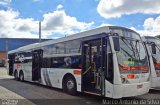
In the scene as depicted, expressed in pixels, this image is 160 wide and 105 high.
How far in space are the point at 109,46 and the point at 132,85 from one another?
1725 millimetres

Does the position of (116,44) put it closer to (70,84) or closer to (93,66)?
(93,66)

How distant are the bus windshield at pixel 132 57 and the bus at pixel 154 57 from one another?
2.85 metres

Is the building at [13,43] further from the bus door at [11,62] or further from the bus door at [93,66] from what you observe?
the bus door at [93,66]

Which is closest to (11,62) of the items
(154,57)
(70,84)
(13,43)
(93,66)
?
(70,84)

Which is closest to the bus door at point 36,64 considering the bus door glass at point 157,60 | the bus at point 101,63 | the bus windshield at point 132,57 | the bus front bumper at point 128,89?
the bus at point 101,63

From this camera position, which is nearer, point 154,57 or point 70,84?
point 70,84

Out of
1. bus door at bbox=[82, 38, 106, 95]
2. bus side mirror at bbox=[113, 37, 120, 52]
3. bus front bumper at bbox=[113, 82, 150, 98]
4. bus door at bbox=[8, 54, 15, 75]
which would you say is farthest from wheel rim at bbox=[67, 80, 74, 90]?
bus door at bbox=[8, 54, 15, 75]

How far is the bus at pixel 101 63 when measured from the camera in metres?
10.7

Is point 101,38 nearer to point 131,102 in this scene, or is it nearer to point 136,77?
point 136,77

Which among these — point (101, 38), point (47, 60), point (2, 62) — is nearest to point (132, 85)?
point (101, 38)

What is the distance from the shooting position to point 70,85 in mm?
13734

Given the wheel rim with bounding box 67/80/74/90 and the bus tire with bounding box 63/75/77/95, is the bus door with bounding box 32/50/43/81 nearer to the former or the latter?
the bus tire with bounding box 63/75/77/95

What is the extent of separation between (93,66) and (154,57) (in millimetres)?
4356

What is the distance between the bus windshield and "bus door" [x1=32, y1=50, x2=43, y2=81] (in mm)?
7553
